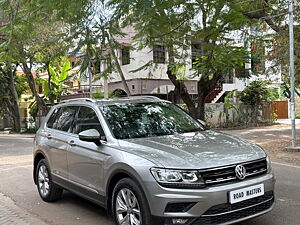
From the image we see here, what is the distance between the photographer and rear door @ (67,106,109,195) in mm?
4855

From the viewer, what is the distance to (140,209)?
4.10 metres

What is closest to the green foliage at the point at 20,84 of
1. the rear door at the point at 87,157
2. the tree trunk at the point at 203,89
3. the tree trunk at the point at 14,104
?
the tree trunk at the point at 14,104

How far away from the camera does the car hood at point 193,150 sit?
158 inches

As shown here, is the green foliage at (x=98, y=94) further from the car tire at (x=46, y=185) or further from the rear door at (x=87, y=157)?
the rear door at (x=87, y=157)

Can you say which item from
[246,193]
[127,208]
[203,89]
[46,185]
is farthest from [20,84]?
[246,193]

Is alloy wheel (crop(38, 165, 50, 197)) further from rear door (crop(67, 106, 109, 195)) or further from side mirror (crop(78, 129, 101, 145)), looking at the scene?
side mirror (crop(78, 129, 101, 145))

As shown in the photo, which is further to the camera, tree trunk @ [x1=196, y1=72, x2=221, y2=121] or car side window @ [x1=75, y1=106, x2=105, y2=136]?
tree trunk @ [x1=196, y1=72, x2=221, y2=121]

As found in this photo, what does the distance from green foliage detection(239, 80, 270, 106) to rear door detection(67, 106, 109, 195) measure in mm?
18758

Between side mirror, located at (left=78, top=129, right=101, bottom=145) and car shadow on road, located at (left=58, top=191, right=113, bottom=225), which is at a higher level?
side mirror, located at (left=78, top=129, right=101, bottom=145)

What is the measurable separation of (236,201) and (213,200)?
12.0 inches

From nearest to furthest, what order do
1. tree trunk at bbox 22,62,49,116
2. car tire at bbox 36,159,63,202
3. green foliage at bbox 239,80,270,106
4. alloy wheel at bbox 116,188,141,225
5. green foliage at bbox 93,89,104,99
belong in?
1. alloy wheel at bbox 116,188,141,225
2. car tire at bbox 36,159,63,202
3. green foliage at bbox 239,80,270,106
4. tree trunk at bbox 22,62,49,116
5. green foliage at bbox 93,89,104,99

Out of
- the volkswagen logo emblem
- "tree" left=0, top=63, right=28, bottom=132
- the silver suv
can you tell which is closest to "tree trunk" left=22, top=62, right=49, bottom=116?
"tree" left=0, top=63, right=28, bottom=132

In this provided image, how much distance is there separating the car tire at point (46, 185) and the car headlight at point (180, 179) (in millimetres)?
2930

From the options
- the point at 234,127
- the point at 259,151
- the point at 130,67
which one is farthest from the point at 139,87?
the point at 259,151
